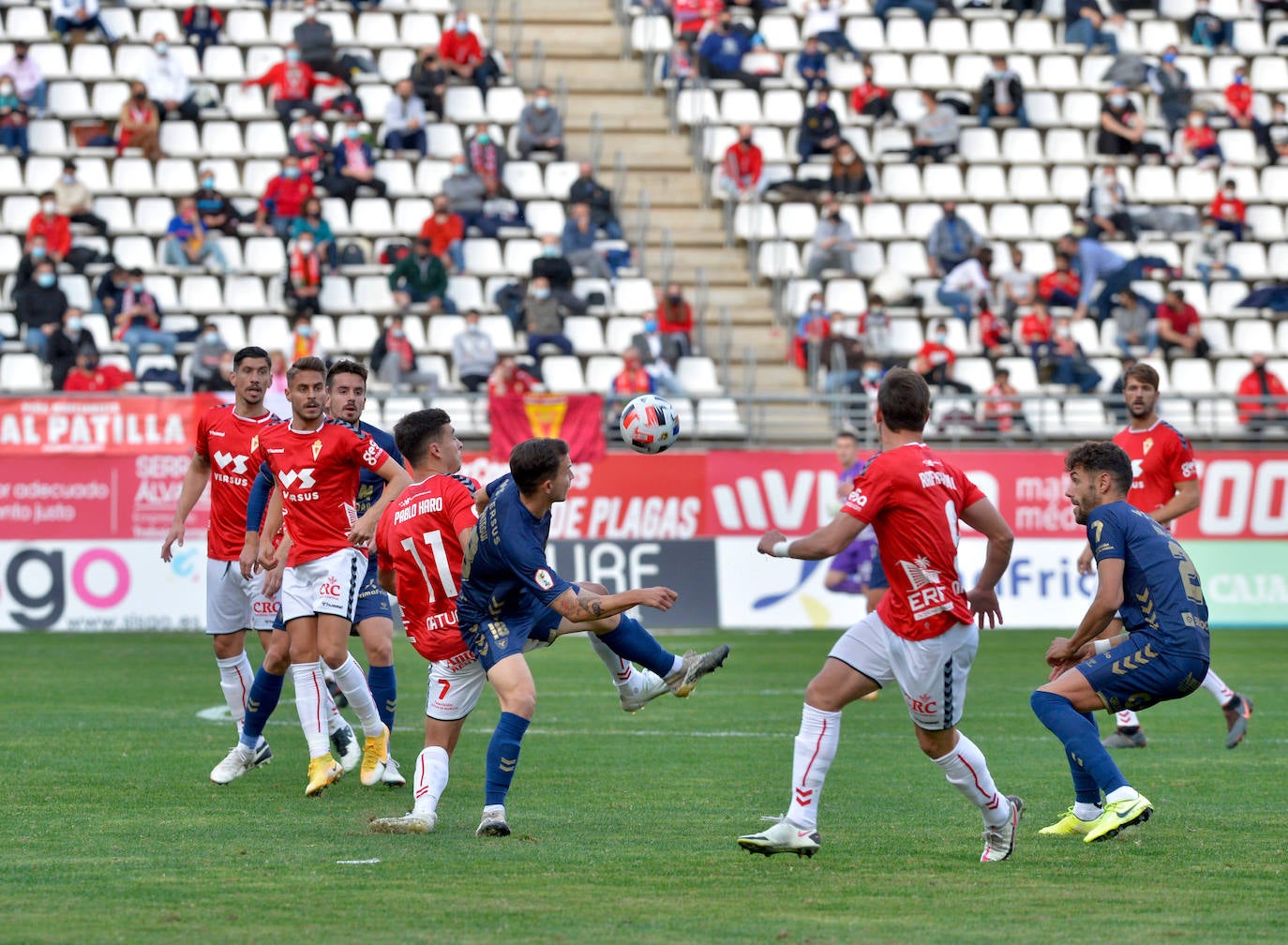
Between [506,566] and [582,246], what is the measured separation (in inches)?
798

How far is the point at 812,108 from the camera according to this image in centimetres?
3072

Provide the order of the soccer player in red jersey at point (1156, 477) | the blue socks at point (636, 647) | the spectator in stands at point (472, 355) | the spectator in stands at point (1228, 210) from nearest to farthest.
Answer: the blue socks at point (636, 647) → the soccer player in red jersey at point (1156, 477) → the spectator in stands at point (472, 355) → the spectator in stands at point (1228, 210)

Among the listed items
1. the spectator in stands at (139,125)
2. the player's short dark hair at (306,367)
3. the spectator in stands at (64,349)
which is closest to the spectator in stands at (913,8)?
the spectator in stands at (139,125)

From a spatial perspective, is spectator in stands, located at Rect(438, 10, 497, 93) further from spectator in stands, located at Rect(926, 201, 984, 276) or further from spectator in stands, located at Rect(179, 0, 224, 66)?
spectator in stands, located at Rect(926, 201, 984, 276)

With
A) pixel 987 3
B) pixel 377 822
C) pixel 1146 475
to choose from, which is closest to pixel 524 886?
pixel 377 822

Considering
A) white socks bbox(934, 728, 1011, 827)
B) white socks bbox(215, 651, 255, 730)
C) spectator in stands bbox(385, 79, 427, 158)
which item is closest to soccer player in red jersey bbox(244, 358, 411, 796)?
white socks bbox(215, 651, 255, 730)

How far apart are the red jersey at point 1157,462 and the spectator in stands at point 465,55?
1988 centimetres

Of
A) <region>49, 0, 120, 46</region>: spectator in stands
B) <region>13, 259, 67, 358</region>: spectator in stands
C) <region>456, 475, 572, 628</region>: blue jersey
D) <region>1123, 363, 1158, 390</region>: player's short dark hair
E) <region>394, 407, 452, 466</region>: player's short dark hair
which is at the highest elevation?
<region>49, 0, 120, 46</region>: spectator in stands

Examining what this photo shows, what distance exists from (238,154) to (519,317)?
5.67 metres

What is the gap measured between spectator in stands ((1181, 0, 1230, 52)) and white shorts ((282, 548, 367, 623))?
28.0 meters

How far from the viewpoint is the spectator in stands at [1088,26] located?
33969mm

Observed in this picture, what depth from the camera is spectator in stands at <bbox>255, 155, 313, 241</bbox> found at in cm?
2772

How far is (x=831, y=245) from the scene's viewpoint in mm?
29469

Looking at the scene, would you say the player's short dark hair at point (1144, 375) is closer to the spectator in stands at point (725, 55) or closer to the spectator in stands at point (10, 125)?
the spectator in stands at point (725, 55)
